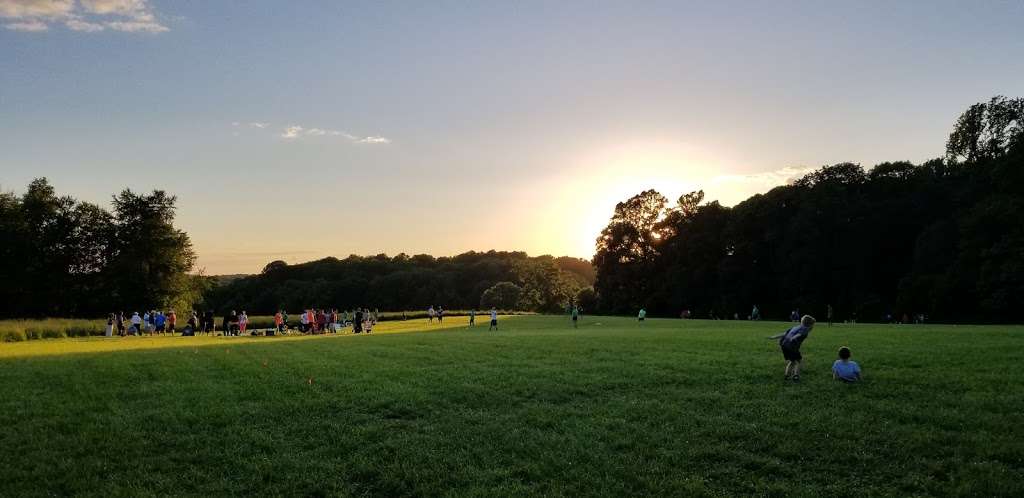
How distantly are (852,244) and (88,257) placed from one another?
299ft

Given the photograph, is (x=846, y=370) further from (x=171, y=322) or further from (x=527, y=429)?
(x=171, y=322)

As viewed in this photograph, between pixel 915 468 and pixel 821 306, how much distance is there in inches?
2874

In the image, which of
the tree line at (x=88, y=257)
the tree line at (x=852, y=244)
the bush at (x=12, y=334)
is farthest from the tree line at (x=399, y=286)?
the bush at (x=12, y=334)

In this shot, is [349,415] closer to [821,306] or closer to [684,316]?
[684,316]

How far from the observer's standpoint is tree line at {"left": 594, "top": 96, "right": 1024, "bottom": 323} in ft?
193

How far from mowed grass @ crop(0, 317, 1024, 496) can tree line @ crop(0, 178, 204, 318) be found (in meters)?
64.0

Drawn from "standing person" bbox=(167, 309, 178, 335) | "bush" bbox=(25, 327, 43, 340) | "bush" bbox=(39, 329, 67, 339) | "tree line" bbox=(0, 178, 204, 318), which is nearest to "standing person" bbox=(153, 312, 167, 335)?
"standing person" bbox=(167, 309, 178, 335)

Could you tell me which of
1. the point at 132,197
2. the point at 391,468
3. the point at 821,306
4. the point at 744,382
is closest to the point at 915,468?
the point at 744,382

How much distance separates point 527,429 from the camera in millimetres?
12719

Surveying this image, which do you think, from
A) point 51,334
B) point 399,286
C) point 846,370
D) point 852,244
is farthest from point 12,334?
point 399,286

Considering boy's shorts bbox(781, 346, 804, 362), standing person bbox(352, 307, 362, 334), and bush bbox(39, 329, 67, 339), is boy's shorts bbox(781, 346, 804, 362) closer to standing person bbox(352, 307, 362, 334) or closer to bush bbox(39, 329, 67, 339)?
standing person bbox(352, 307, 362, 334)

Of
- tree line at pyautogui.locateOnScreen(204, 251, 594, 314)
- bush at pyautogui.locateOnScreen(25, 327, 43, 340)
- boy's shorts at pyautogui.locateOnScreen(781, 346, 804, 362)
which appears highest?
tree line at pyautogui.locateOnScreen(204, 251, 594, 314)

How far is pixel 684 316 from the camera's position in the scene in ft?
251

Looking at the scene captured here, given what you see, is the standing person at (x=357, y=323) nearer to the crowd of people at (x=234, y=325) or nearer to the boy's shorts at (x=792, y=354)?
the crowd of people at (x=234, y=325)
